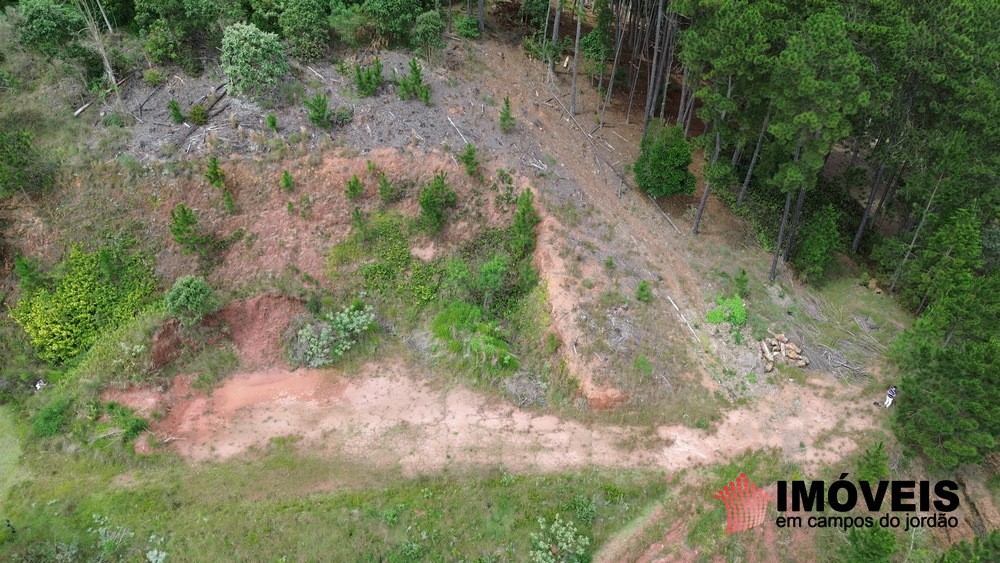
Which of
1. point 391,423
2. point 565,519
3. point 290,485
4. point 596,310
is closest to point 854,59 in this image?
point 596,310

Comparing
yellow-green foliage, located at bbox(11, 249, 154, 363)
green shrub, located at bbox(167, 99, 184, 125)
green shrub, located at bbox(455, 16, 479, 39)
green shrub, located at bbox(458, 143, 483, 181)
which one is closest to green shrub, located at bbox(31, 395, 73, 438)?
yellow-green foliage, located at bbox(11, 249, 154, 363)

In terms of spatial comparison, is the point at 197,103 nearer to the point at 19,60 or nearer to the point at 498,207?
the point at 19,60

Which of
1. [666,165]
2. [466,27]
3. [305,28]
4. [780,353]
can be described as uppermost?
[466,27]

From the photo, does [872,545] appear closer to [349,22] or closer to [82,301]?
[82,301]

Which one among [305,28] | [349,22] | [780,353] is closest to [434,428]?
[780,353]

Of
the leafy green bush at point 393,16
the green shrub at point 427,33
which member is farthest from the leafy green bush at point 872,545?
the leafy green bush at point 393,16

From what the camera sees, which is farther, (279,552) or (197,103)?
(197,103)
